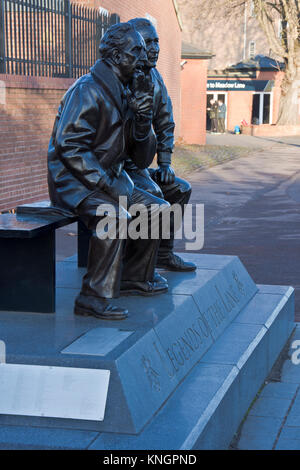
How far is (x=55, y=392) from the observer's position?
3859 millimetres

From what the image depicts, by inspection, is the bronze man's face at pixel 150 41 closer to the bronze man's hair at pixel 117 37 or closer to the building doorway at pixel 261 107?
the bronze man's hair at pixel 117 37

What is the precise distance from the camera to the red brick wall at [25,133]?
12320 mm

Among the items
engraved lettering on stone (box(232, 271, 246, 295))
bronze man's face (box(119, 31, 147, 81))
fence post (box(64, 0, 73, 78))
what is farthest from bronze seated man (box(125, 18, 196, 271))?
fence post (box(64, 0, 73, 78))

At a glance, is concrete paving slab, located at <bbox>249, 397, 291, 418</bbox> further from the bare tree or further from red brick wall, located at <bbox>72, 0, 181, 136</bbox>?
the bare tree

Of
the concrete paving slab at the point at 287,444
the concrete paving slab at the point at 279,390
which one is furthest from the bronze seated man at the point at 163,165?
the concrete paving slab at the point at 287,444

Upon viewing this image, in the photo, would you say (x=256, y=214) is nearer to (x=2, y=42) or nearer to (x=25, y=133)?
(x=25, y=133)

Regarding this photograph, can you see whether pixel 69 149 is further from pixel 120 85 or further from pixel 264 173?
pixel 264 173

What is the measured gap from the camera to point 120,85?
5086 mm

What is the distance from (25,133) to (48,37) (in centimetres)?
211

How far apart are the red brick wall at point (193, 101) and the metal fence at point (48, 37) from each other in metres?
13.3

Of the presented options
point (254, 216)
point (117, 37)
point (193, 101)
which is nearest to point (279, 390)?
point (117, 37)

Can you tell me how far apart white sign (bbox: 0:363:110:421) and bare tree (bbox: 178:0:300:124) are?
32.1 metres
